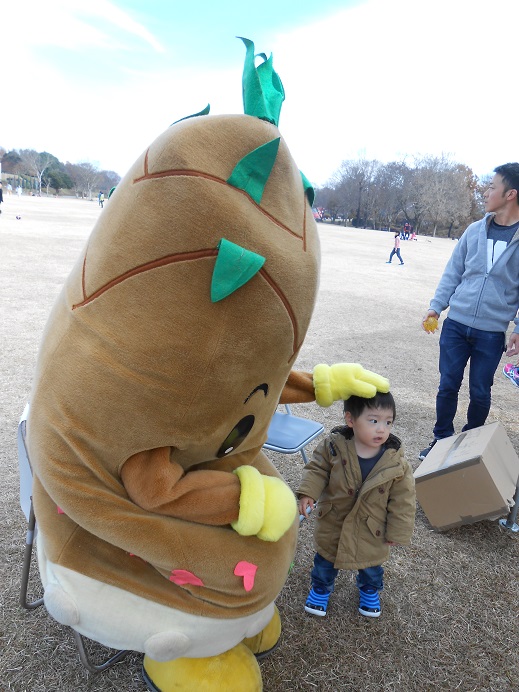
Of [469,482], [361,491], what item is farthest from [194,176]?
[469,482]

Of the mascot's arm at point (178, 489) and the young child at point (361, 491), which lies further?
the young child at point (361, 491)

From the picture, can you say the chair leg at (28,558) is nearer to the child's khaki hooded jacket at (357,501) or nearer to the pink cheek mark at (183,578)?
the pink cheek mark at (183,578)

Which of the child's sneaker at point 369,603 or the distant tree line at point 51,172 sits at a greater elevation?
the distant tree line at point 51,172

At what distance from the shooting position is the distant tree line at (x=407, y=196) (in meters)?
56.7

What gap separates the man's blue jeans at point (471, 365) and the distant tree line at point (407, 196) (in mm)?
56850

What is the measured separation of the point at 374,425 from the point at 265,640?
99 cm

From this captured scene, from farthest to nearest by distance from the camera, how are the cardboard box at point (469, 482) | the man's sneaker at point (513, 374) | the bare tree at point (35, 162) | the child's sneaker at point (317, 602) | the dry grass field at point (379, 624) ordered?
the bare tree at point (35, 162) → the man's sneaker at point (513, 374) → the cardboard box at point (469, 482) → the child's sneaker at point (317, 602) → the dry grass field at point (379, 624)

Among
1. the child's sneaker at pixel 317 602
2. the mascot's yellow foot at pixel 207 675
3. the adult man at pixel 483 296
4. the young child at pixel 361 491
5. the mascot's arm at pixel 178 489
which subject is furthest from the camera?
the adult man at pixel 483 296

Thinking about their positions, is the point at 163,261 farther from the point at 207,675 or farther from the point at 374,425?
the point at 207,675

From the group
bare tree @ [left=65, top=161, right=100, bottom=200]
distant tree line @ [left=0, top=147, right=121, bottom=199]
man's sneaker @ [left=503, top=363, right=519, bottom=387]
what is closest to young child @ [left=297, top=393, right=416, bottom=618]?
man's sneaker @ [left=503, top=363, right=519, bottom=387]

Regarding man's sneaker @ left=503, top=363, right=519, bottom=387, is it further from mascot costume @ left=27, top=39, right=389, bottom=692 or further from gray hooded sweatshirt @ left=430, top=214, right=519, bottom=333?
mascot costume @ left=27, top=39, right=389, bottom=692

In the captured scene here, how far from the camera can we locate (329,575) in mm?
2393

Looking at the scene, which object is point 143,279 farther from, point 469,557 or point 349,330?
point 349,330

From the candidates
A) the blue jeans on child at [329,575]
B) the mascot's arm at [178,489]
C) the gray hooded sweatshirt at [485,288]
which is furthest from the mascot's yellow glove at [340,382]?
the gray hooded sweatshirt at [485,288]
